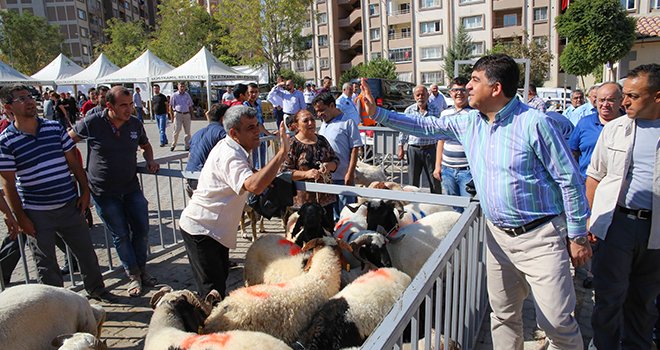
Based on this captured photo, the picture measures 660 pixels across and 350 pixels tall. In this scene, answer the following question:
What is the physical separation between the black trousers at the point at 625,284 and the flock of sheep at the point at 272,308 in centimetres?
131

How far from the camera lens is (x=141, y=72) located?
2278 centimetres

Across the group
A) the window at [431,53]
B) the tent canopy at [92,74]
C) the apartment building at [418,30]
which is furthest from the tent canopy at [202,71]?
the window at [431,53]

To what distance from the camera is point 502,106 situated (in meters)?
2.55

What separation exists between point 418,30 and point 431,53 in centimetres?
289

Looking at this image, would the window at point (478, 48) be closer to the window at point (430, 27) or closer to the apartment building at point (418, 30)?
the apartment building at point (418, 30)

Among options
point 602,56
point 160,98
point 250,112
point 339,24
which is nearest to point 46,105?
point 160,98

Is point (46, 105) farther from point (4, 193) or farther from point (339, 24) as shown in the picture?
point (339, 24)

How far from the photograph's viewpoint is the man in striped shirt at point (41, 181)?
3.65m

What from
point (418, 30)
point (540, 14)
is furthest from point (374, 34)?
point (540, 14)

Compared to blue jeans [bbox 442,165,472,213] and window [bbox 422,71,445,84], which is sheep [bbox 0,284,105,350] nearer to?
blue jeans [bbox 442,165,472,213]

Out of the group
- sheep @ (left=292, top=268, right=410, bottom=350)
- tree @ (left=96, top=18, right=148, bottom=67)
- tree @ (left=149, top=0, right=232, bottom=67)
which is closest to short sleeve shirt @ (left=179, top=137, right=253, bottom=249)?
sheep @ (left=292, top=268, right=410, bottom=350)

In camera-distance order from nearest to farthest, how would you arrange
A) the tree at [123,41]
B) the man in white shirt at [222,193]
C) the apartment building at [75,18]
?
1. the man in white shirt at [222,193]
2. the tree at [123,41]
3. the apartment building at [75,18]

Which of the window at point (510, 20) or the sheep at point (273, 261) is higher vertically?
the window at point (510, 20)

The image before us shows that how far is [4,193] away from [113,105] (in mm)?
1204
